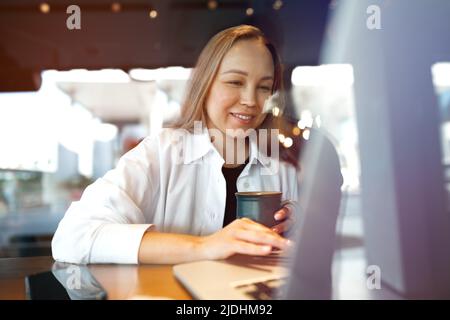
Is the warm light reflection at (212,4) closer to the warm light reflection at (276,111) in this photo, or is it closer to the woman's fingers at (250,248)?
the warm light reflection at (276,111)

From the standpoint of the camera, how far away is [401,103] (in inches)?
36.2

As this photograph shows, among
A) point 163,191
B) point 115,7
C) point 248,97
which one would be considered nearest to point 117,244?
point 163,191

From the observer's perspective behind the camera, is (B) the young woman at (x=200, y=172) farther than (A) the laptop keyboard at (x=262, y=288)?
Yes

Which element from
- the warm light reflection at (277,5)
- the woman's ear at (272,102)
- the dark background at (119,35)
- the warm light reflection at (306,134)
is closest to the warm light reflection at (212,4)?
the dark background at (119,35)

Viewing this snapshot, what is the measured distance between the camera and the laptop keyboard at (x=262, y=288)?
0.68m

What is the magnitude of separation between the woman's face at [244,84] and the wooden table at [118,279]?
14.1 inches

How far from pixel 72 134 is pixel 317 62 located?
1.79ft

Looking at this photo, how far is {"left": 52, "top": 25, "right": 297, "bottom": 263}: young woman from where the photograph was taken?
0.80 meters

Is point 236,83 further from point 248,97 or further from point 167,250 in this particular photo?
point 167,250

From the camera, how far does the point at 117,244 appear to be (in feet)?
2.55

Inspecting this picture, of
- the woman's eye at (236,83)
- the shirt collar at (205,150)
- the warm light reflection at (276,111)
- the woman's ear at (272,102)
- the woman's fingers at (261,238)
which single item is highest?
the woman's eye at (236,83)

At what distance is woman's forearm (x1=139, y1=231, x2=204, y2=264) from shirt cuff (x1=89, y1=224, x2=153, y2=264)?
0.01 meters

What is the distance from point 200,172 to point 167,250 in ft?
0.73

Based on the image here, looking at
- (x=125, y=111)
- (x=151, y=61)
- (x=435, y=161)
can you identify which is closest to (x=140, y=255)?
(x=125, y=111)
